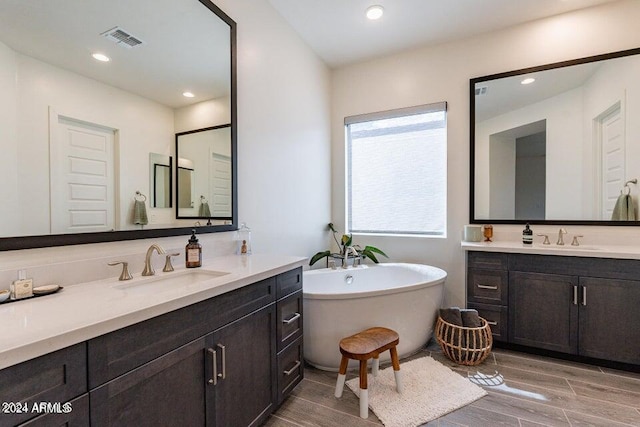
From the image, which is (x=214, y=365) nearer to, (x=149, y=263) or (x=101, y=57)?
(x=149, y=263)

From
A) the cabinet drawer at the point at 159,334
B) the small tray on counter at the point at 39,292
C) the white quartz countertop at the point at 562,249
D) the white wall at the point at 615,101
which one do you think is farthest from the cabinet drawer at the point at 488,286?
the small tray on counter at the point at 39,292

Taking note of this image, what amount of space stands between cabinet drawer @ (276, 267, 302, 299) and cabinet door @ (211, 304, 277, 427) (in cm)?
12

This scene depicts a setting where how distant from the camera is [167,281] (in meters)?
1.47

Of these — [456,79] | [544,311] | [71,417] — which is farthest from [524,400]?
[456,79]

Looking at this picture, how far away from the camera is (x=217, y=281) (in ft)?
4.27

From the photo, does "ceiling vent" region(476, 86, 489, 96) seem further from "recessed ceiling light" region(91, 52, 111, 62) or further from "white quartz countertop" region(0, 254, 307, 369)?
"recessed ceiling light" region(91, 52, 111, 62)

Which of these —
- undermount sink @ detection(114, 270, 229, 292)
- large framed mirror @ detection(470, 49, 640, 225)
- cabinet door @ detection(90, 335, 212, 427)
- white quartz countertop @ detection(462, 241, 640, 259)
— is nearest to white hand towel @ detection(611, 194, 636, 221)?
large framed mirror @ detection(470, 49, 640, 225)

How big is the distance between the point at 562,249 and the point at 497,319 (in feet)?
2.50

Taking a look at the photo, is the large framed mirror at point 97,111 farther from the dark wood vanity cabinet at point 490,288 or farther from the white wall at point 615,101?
Result: the white wall at point 615,101

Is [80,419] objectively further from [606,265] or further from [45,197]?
[606,265]

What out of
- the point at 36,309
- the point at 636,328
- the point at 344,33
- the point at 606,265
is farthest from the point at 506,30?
the point at 36,309

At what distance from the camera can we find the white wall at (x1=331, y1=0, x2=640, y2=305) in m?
2.51

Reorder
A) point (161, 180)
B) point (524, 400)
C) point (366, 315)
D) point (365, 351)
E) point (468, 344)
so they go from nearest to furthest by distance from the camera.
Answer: point (161, 180) < point (365, 351) < point (524, 400) < point (366, 315) < point (468, 344)

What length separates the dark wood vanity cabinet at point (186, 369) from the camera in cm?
77
